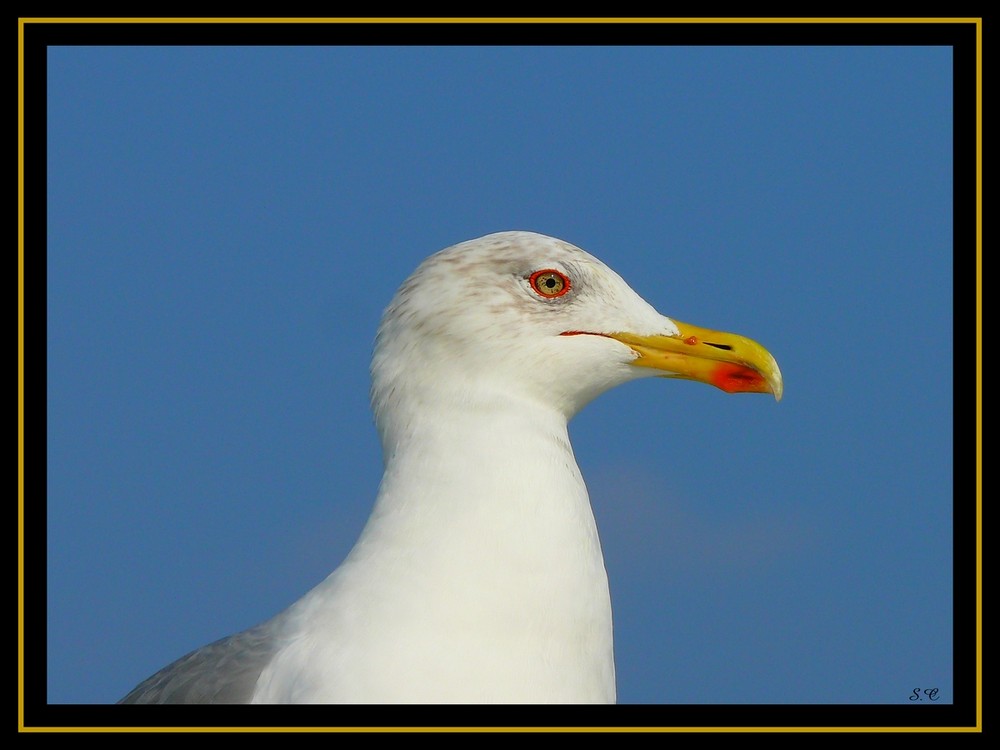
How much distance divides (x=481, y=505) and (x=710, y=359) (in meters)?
1.29

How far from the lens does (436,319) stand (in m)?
5.60

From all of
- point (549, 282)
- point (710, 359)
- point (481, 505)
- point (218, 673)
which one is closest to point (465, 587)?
point (481, 505)

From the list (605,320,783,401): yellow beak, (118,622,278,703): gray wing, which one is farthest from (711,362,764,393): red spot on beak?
(118,622,278,703): gray wing

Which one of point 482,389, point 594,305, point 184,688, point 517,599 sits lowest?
point 184,688

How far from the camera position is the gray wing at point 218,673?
17.0 feet

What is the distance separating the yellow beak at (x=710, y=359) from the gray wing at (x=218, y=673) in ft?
6.30

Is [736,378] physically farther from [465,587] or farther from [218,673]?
[218,673]

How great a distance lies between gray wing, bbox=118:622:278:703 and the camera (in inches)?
204

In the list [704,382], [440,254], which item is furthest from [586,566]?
[440,254]

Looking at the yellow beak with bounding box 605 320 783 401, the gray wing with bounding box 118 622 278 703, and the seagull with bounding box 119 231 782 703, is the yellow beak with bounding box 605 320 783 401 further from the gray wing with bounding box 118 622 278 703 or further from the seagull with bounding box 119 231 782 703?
the gray wing with bounding box 118 622 278 703

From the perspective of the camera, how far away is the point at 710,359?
586 cm

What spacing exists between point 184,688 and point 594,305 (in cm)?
227

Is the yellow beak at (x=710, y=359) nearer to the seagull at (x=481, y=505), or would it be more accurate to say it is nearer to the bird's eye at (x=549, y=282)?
the seagull at (x=481, y=505)

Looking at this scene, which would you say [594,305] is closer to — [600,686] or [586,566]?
[586,566]
